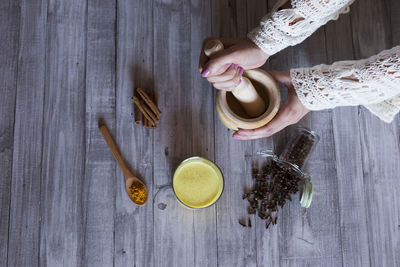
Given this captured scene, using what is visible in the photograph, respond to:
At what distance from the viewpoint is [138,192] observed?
1051mm

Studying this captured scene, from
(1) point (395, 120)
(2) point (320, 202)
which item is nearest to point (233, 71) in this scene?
(2) point (320, 202)

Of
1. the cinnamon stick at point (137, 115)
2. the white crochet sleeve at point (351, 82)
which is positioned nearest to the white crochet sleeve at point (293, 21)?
the white crochet sleeve at point (351, 82)

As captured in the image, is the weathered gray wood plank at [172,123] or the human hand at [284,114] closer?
the human hand at [284,114]

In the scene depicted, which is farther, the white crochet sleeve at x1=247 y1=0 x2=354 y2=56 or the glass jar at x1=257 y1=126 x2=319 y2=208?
the glass jar at x1=257 y1=126 x2=319 y2=208

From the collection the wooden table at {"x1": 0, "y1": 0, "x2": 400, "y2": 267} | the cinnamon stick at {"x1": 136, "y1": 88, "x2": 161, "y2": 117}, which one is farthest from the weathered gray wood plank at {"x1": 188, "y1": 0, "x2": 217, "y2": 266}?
the cinnamon stick at {"x1": 136, "y1": 88, "x2": 161, "y2": 117}

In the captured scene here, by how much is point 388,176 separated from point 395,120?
0.21m

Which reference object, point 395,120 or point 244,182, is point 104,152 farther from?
point 395,120

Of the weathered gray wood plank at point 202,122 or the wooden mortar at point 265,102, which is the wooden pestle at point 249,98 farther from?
the weathered gray wood plank at point 202,122

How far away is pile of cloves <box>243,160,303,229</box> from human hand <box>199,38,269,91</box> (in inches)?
15.7

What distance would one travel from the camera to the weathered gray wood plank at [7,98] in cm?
106

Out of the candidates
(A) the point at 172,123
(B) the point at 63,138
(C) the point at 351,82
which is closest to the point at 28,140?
(B) the point at 63,138

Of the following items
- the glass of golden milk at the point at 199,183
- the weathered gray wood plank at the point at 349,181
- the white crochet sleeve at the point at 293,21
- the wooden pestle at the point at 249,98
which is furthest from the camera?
the weathered gray wood plank at the point at 349,181

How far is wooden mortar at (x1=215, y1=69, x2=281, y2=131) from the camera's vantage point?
0.90m

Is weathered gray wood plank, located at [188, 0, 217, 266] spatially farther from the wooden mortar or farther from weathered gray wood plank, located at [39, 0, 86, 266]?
weathered gray wood plank, located at [39, 0, 86, 266]
